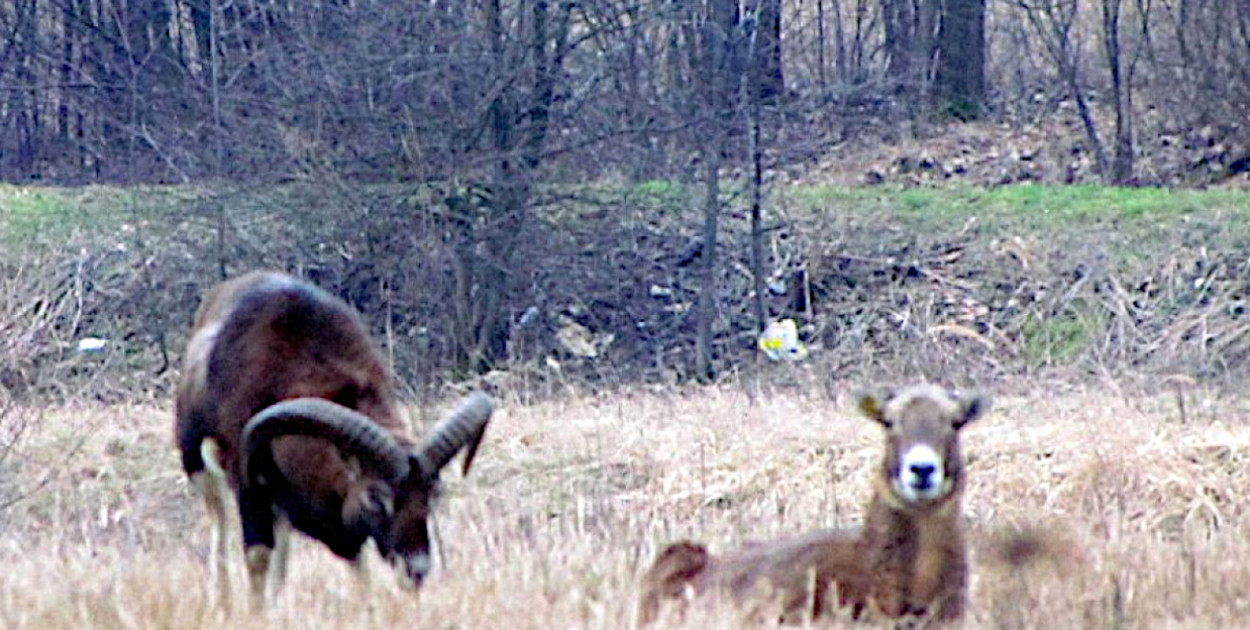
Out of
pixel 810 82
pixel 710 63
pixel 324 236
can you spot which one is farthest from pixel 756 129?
pixel 810 82

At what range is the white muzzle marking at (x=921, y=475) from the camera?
9078 millimetres

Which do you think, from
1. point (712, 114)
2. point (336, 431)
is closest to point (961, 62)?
point (712, 114)

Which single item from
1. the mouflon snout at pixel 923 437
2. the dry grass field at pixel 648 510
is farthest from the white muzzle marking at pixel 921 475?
the dry grass field at pixel 648 510

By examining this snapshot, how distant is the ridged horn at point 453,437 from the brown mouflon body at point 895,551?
117 centimetres

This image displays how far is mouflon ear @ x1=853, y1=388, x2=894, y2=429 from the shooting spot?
377 inches

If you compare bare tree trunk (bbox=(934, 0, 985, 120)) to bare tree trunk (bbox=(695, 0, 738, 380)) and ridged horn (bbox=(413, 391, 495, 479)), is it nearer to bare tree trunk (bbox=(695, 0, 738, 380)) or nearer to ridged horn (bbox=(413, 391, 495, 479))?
bare tree trunk (bbox=(695, 0, 738, 380))

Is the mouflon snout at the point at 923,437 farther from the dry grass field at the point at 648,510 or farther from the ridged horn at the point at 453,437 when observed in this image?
the ridged horn at the point at 453,437

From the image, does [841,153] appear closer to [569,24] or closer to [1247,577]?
[569,24]

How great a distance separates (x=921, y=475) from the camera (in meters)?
9.08

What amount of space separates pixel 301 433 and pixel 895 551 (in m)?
2.77

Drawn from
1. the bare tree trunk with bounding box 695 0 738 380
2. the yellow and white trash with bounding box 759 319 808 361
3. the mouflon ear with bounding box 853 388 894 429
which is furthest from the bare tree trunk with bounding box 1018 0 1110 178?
the mouflon ear with bounding box 853 388 894 429

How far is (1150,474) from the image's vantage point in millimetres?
14055

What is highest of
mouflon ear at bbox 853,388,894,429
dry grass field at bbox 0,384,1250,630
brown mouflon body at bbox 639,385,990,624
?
mouflon ear at bbox 853,388,894,429

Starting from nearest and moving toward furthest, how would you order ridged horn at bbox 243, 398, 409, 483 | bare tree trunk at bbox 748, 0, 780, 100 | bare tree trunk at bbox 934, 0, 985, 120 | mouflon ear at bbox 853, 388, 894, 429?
mouflon ear at bbox 853, 388, 894, 429
ridged horn at bbox 243, 398, 409, 483
bare tree trunk at bbox 748, 0, 780, 100
bare tree trunk at bbox 934, 0, 985, 120
